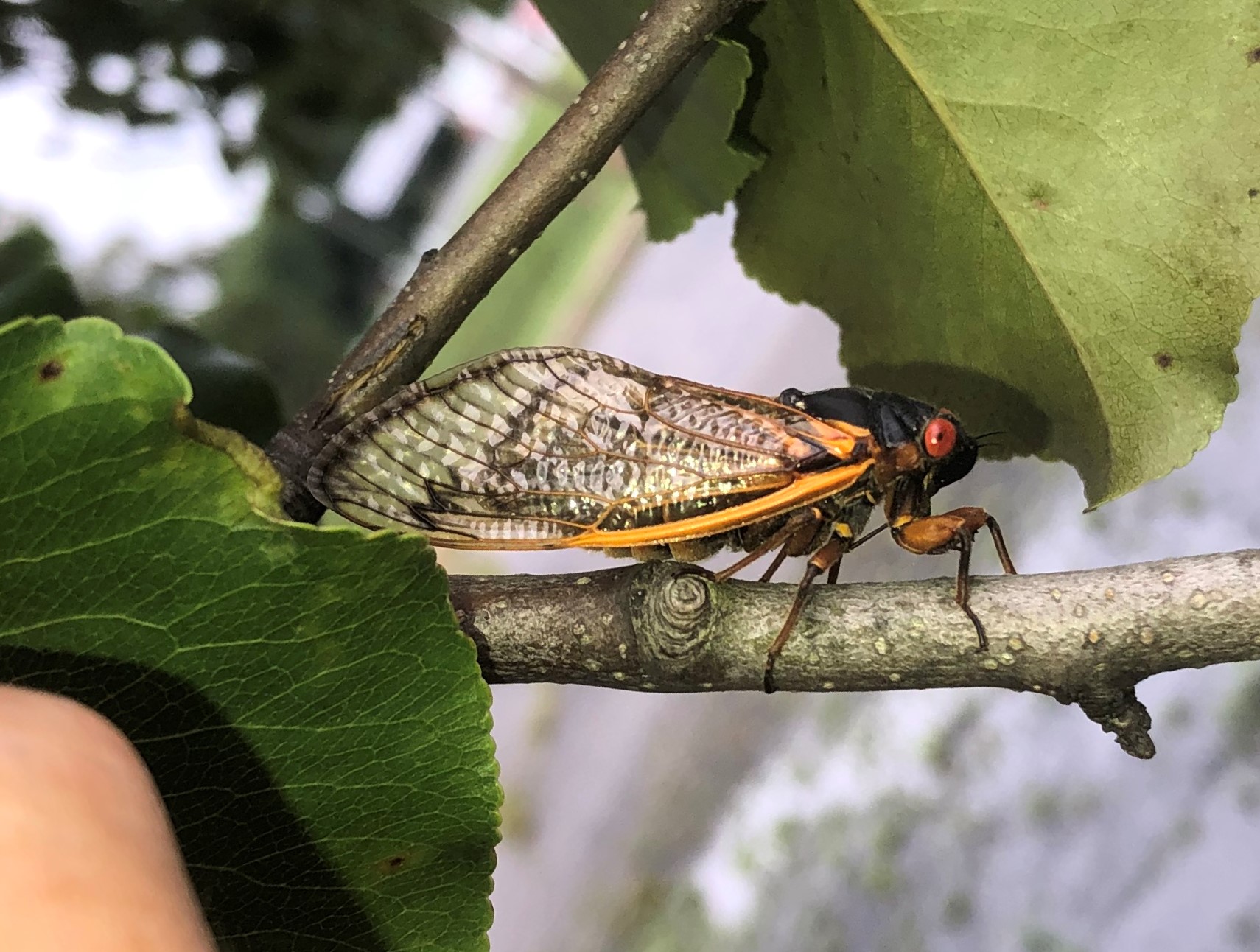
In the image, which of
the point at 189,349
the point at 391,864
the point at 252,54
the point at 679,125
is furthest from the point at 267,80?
the point at 391,864

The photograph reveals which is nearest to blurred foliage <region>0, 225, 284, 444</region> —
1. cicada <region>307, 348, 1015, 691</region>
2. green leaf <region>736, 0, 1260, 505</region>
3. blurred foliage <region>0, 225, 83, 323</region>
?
blurred foliage <region>0, 225, 83, 323</region>

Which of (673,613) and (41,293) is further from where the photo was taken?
(41,293)

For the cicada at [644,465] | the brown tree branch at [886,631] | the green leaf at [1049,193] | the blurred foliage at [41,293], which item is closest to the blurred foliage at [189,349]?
the blurred foliage at [41,293]

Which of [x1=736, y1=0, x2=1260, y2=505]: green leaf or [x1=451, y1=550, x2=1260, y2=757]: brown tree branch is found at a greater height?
[x1=736, y1=0, x2=1260, y2=505]: green leaf

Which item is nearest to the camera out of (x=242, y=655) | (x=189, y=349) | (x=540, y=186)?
(x=242, y=655)

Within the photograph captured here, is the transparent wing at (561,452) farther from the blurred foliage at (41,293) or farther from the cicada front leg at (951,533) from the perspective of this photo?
the blurred foliage at (41,293)

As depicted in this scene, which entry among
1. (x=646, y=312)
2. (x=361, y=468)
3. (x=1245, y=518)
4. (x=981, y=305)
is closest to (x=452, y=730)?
(x=361, y=468)

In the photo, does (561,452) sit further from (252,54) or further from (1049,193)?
(252,54)

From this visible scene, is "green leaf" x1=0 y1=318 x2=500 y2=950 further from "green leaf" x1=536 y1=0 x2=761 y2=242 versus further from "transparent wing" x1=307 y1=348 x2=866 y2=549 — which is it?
"green leaf" x1=536 y1=0 x2=761 y2=242
